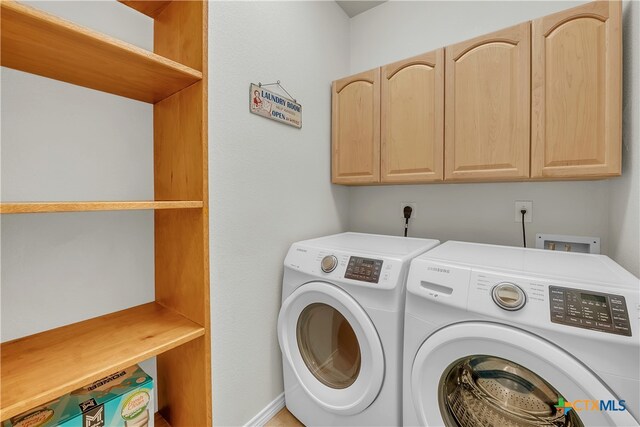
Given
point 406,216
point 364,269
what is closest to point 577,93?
point 406,216

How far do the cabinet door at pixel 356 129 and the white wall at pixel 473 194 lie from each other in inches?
12.8

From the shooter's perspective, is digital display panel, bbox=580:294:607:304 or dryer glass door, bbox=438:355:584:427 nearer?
digital display panel, bbox=580:294:607:304

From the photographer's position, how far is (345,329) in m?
1.29

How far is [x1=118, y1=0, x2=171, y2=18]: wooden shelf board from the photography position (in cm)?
104

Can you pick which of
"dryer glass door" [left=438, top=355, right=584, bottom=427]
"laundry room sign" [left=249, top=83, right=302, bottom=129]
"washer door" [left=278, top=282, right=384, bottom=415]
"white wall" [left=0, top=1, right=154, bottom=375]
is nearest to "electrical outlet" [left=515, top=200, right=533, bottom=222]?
"dryer glass door" [left=438, top=355, right=584, bottom=427]

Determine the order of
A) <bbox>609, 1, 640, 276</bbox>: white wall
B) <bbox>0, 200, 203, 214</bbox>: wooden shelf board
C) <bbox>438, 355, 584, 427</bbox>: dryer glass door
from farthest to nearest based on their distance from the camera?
<bbox>609, 1, 640, 276</bbox>: white wall, <bbox>438, 355, 584, 427</bbox>: dryer glass door, <bbox>0, 200, 203, 214</bbox>: wooden shelf board

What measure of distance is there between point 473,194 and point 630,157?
64 centimetres

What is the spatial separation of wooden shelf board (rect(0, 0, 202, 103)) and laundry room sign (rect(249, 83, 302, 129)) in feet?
1.17

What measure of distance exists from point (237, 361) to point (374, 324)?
67 cm

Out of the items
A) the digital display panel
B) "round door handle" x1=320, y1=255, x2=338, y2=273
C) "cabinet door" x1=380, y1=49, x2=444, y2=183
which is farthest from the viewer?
"cabinet door" x1=380, y1=49, x2=444, y2=183

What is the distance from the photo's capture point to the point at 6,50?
2.41ft

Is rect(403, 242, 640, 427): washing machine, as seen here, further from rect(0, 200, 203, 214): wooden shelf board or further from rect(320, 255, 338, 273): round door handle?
rect(0, 200, 203, 214): wooden shelf board

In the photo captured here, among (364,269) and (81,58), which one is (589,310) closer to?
(364,269)

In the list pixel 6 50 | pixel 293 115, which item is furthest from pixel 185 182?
pixel 293 115
